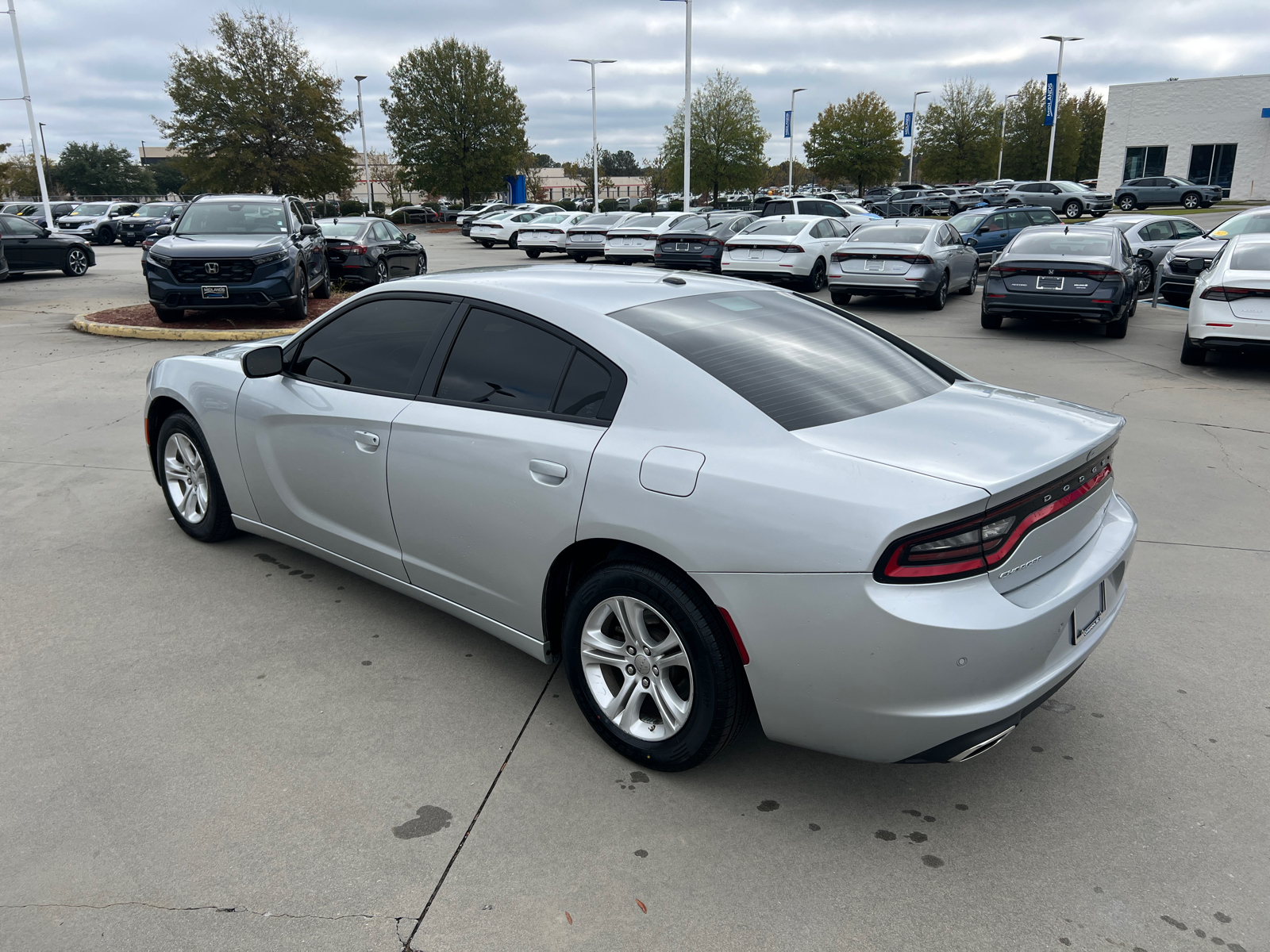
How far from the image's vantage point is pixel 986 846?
2.76 metres

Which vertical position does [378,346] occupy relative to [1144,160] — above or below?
below

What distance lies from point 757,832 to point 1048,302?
37.7 ft

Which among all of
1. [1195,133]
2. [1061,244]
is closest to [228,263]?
[1061,244]

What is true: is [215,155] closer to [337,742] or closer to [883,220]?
[883,220]

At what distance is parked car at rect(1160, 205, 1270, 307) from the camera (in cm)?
1487

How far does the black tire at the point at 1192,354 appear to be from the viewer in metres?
10.5

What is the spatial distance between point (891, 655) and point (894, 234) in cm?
1474

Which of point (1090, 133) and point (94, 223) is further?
point (1090, 133)

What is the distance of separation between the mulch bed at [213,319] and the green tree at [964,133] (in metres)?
55.1

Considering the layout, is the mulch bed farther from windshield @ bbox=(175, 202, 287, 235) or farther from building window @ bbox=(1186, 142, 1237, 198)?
building window @ bbox=(1186, 142, 1237, 198)

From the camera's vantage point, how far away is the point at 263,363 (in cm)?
420

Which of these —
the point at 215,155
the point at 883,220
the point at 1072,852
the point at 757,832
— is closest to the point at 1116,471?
the point at 1072,852

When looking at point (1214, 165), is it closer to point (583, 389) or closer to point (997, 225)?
point (997, 225)

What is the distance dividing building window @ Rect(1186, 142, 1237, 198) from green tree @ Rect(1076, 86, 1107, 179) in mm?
24242
